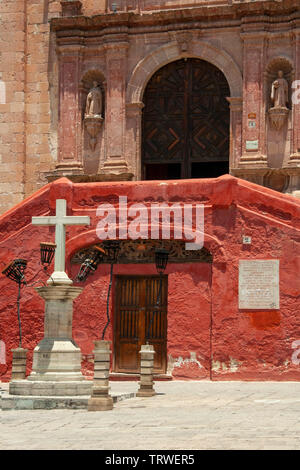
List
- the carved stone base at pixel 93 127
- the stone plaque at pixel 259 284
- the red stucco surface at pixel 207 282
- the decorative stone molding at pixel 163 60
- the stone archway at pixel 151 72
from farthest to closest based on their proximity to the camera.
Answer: the carved stone base at pixel 93 127 → the decorative stone molding at pixel 163 60 → the stone archway at pixel 151 72 → the stone plaque at pixel 259 284 → the red stucco surface at pixel 207 282

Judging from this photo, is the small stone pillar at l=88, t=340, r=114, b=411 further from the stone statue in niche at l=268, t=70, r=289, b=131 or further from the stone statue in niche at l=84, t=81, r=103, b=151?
the stone statue in niche at l=84, t=81, r=103, b=151

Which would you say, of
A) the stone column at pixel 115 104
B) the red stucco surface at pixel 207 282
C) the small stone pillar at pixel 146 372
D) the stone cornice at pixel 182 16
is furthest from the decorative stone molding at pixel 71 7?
the small stone pillar at pixel 146 372

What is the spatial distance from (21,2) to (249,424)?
620 inches

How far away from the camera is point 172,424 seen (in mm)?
10031

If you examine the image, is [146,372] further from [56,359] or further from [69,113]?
[69,113]

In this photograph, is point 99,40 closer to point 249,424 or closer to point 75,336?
point 75,336

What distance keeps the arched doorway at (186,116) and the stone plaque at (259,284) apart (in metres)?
5.61

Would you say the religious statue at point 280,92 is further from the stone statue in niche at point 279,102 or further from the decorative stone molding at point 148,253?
the decorative stone molding at point 148,253

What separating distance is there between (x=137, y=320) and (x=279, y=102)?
6738 millimetres

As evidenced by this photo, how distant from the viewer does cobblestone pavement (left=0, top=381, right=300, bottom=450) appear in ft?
28.4

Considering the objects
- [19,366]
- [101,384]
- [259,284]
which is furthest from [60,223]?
[259,284]

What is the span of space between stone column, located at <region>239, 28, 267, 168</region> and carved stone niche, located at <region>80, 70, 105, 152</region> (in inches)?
Result: 137

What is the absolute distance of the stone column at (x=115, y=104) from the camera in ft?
71.3
